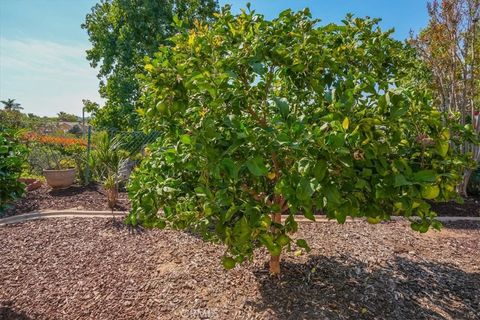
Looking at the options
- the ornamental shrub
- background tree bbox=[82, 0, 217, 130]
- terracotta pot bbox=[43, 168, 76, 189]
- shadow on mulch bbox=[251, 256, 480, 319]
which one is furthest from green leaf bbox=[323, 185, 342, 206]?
background tree bbox=[82, 0, 217, 130]

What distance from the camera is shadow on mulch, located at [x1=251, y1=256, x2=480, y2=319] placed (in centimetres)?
219

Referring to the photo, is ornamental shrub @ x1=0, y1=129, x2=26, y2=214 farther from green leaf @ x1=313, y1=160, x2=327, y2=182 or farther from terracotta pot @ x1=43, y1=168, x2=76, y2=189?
terracotta pot @ x1=43, y1=168, x2=76, y2=189

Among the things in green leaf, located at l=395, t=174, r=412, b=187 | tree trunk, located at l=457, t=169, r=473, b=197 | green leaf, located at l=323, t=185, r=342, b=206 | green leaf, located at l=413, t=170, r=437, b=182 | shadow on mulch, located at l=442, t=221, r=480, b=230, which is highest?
green leaf, located at l=413, t=170, r=437, b=182

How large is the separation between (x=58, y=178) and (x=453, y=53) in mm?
8159

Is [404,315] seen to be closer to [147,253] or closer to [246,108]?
[246,108]

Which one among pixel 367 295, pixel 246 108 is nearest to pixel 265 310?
pixel 367 295

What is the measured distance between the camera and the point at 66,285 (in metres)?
2.63

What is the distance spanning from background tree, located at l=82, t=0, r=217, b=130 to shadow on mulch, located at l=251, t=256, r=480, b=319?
958 cm

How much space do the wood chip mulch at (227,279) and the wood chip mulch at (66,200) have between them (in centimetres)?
132

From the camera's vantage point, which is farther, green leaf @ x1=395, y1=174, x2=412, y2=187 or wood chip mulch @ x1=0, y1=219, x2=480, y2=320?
wood chip mulch @ x1=0, y1=219, x2=480, y2=320

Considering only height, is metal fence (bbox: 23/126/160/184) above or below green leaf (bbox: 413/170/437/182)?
below

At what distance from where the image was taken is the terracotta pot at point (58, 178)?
6.25m

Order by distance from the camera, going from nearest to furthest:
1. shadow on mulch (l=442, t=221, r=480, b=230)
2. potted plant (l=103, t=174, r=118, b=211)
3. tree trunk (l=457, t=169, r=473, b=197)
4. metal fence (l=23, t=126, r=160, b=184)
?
1. shadow on mulch (l=442, t=221, r=480, b=230)
2. potted plant (l=103, t=174, r=118, b=211)
3. metal fence (l=23, t=126, r=160, b=184)
4. tree trunk (l=457, t=169, r=473, b=197)

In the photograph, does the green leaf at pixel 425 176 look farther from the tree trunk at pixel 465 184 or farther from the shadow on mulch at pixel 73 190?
the tree trunk at pixel 465 184
